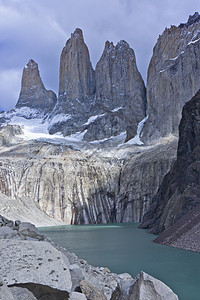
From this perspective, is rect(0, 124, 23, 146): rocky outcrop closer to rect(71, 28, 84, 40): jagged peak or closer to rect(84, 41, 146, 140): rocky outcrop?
rect(84, 41, 146, 140): rocky outcrop

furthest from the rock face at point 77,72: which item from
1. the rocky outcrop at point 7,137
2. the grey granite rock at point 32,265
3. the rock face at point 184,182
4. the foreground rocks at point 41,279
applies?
the foreground rocks at point 41,279

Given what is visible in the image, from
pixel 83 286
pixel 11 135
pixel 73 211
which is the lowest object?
pixel 73 211

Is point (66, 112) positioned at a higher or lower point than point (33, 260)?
higher

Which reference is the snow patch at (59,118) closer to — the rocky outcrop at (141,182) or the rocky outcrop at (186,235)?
the rocky outcrop at (141,182)

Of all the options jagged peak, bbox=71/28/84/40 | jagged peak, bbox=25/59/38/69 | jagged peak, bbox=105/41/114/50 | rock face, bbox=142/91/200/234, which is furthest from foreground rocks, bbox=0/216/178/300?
jagged peak, bbox=25/59/38/69

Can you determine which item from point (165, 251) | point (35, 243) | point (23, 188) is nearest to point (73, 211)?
point (23, 188)

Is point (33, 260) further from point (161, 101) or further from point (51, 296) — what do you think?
point (161, 101)
